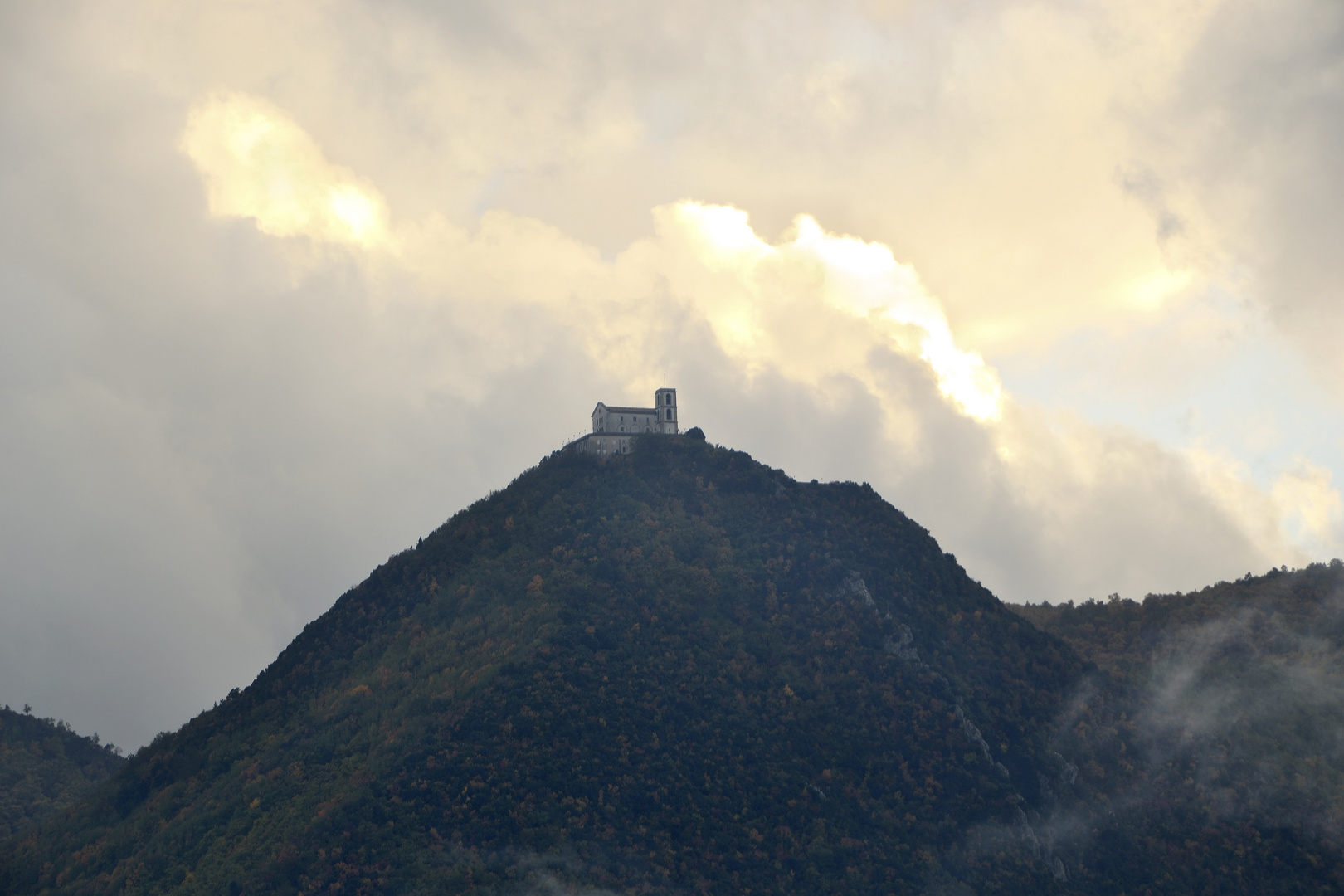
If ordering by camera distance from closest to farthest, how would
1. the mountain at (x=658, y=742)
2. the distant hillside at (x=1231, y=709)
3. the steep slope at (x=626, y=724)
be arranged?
1. the steep slope at (x=626, y=724)
2. the mountain at (x=658, y=742)
3. the distant hillside at (x=1231, y=709)

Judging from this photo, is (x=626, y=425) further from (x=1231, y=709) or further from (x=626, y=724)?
(x=1231, y=709)

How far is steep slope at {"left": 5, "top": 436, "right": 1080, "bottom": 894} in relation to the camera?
11831 cm

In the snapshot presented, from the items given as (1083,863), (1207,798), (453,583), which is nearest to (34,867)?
(453,583)

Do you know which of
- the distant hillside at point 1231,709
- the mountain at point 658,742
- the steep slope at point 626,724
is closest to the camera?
the steep slope at point 626,724

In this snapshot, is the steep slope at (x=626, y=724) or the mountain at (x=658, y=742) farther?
the mountain at (x=658, y=742)

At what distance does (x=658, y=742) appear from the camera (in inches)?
5098

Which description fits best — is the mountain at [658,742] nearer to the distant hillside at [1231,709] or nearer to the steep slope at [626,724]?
the steep slope at [626,724]

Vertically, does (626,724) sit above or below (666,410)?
below

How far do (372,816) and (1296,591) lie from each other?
135 meters

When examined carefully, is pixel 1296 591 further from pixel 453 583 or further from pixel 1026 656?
pixel 453 583

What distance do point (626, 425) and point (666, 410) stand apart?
7.66 metres

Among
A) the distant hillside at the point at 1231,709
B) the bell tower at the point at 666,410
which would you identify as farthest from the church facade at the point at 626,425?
the distant hillside at the point at 1231,709

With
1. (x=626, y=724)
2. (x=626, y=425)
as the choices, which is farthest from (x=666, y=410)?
(x=626, y=724)

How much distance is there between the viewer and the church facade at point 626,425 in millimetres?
182000
